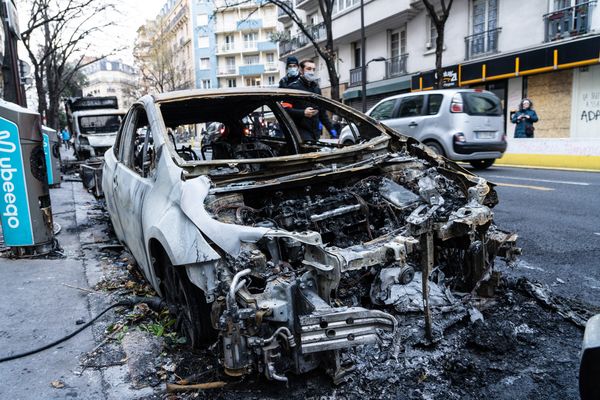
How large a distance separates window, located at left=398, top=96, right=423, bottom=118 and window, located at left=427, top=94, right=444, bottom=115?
0.87ft

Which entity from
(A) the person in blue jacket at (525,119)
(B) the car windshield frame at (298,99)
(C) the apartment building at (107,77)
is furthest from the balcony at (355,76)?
(C) the apartment building at (107,77)

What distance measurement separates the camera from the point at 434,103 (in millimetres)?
10844

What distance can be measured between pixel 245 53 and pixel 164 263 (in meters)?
66.7

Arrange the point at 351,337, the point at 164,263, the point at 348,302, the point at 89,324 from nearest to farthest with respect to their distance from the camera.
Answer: the point at 351,337 → the point at 348,302 → the point at 164,263 → the point at 89,324

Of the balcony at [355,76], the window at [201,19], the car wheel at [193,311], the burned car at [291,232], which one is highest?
the window at [201,19]

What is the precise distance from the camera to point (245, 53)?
6600 centimetres

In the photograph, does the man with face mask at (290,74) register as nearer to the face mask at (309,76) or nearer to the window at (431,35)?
the face mask at (309,76)

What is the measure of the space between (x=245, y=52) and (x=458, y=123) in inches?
2355

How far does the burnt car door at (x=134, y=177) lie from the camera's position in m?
3.47

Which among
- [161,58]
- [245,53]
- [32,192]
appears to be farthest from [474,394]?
[245,53]

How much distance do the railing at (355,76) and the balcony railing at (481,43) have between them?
8.36 m

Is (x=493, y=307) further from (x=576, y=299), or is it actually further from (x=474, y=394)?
(x=474, y=394)

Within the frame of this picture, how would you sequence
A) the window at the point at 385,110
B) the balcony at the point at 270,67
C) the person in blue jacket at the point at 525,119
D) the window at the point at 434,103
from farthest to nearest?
the balcony at the point at 270,67
the person in blue jacket at the point at 525,119
the window at the point at 385,110
the window at the point at 434,103

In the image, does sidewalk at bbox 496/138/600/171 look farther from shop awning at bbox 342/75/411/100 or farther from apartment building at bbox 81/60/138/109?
apartment building at bbox 81/60/138/109
